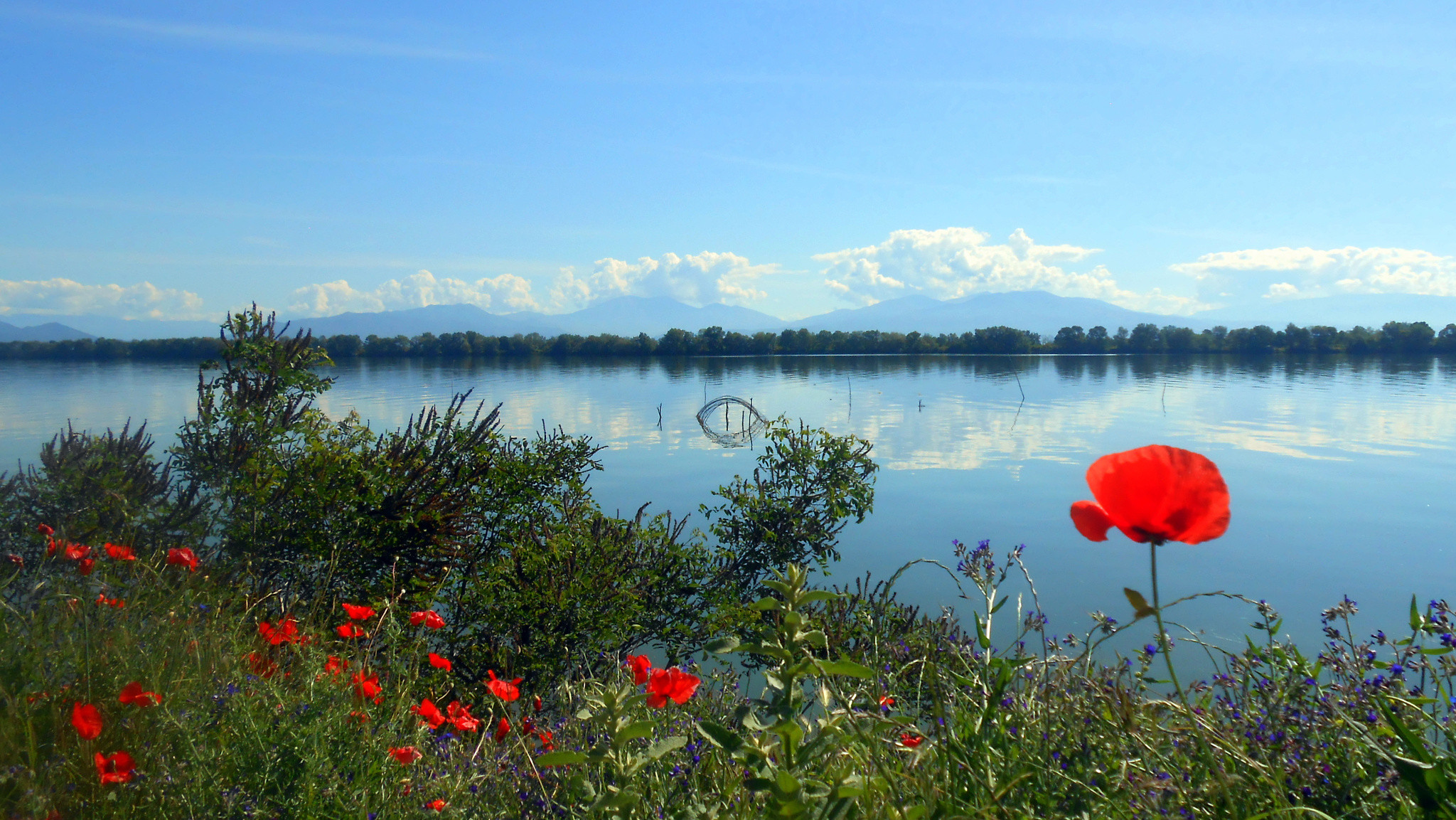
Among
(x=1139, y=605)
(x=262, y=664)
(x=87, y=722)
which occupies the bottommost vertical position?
(x=262, y=664)

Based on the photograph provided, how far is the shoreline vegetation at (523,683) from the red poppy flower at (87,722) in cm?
1

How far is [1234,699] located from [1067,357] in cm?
10029

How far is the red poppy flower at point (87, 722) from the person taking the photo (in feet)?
5.32

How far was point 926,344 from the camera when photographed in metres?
96.4

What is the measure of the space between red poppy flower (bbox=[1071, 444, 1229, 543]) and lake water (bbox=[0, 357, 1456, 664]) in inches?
301

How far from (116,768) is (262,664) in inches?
51.7

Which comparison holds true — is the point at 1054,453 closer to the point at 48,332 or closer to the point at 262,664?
the point at 262,664

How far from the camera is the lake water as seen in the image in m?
10.6

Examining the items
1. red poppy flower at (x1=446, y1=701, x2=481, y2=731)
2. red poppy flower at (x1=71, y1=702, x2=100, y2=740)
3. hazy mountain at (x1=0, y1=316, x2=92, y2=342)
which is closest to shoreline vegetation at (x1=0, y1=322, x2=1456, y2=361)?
hazy mountain at (x1=0, y1=316, x2=92, y2=342)

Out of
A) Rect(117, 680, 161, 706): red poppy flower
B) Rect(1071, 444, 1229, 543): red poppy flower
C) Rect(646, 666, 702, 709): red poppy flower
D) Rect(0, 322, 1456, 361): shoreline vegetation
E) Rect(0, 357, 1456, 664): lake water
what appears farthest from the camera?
Rect(0, 322, 1456, 361): shoreline vegetation

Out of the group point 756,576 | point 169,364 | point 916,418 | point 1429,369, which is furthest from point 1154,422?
point 169,364

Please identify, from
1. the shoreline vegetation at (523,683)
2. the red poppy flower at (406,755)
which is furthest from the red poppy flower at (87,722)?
the red poppy flower at (406,755)

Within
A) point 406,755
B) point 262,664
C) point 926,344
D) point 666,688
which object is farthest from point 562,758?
point 926,344

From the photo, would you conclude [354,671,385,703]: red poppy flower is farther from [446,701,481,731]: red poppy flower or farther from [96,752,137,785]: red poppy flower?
[96,752,137,785]: red poppy flower
